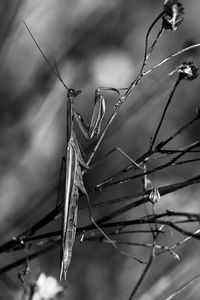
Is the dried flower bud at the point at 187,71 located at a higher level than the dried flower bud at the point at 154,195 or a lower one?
higher

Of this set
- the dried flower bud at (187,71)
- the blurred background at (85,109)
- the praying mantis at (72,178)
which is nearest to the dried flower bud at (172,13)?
the dried flower bud at (187,71)

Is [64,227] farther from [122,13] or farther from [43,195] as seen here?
[122,13]

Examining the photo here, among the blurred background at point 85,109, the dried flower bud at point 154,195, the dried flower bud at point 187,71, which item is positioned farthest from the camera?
the blurred background at point 85,109

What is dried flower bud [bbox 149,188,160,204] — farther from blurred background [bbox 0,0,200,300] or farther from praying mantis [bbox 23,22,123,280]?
blurred background [bbox 0,0,200,300]

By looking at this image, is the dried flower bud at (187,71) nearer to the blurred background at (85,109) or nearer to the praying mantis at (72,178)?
the praying mantis at (72,178)

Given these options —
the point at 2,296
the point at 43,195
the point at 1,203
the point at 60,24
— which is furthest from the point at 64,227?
the point at 60,24

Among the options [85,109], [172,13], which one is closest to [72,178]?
[172,13]
